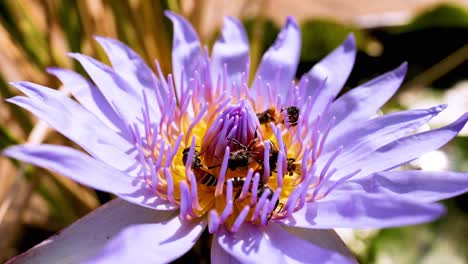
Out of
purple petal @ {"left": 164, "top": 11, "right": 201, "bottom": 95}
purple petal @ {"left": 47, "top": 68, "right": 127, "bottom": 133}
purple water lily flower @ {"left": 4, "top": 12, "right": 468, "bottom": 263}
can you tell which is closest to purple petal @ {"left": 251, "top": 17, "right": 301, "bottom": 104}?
purple water lily flower @ {"left": 4, "top": 12, "right": 468, "bottom": 263}

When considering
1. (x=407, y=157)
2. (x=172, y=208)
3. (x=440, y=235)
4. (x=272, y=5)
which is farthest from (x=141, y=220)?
(x=272, y=5)

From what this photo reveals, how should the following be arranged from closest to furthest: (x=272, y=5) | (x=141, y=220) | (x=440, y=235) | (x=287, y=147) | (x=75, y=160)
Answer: (x=75, y=160), (x=141, y=220), (x=287, y=147), (x=440, y=235), (x=272, y=5)

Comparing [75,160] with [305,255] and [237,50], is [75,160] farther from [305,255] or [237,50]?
[237,50]

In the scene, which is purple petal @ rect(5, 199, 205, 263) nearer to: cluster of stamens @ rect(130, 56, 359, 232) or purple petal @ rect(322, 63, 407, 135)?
cluster of stamens @ rect(130, 56, 359, 232)

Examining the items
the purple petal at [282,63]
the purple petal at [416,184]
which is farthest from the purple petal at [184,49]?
the purple petal at [416,184]

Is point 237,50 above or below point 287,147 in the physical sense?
above
